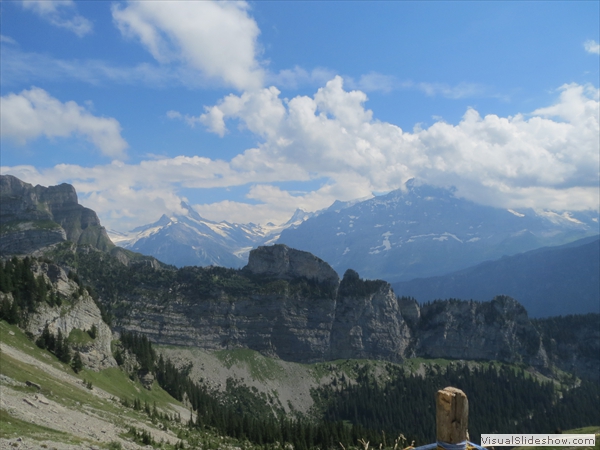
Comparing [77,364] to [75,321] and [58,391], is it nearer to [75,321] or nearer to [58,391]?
[75,321]

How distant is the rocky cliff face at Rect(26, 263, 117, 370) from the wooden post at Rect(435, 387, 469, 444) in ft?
358

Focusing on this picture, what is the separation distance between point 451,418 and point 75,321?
415ft

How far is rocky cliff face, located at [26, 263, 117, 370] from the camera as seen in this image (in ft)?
341

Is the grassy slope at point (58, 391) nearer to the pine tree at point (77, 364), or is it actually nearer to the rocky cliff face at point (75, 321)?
the pine tree at point (77, 364)

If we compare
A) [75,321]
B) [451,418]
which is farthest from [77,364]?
[451,418]

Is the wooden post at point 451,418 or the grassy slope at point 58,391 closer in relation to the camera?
the wooden post at point 451,418

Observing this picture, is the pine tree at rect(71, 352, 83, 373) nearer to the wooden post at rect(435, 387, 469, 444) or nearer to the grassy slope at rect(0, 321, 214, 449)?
the grassy slope at rect(0, 321, 214, 449)

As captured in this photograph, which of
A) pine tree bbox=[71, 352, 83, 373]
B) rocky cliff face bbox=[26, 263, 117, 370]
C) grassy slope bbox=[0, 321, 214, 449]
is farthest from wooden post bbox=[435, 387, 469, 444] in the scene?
rocky cliff face bbox=[26, 263, 117, 370]

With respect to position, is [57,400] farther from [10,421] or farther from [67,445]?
[67,445]

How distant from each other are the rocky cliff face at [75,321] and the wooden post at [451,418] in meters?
109

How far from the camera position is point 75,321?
384 ft

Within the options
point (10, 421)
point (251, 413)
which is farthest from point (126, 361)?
point (10, 421)

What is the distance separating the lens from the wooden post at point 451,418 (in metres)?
8.68

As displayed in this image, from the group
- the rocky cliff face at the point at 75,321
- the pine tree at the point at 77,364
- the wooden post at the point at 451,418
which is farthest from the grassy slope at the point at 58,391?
the wooden post at the point at 451,418
